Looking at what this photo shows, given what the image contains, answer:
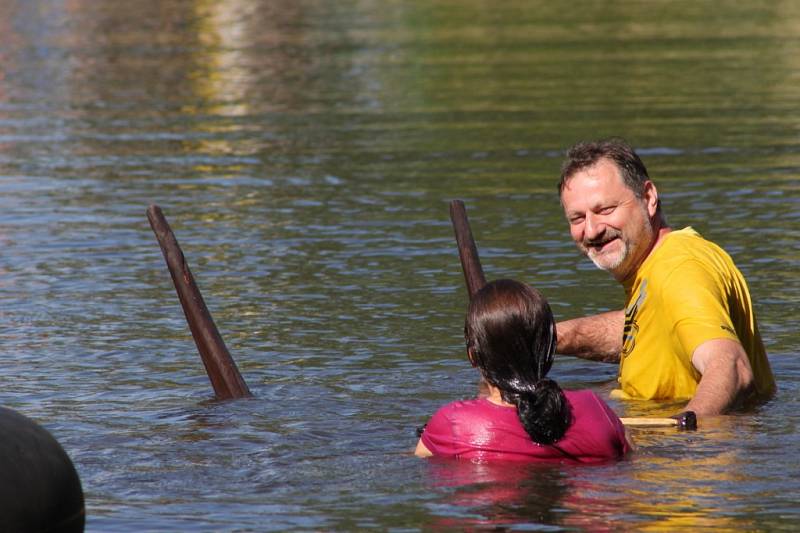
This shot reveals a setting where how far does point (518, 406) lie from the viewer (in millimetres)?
7441

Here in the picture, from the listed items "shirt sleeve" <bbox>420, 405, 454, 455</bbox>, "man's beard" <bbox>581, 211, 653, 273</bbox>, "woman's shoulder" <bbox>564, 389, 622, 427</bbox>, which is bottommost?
"shirt sleeve" <bbox>420, 405, 454, 455</bbox>

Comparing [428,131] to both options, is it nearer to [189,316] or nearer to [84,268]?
[84,268]

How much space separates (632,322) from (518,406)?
220 centimetres

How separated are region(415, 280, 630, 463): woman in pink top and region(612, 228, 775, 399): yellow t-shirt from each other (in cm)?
94

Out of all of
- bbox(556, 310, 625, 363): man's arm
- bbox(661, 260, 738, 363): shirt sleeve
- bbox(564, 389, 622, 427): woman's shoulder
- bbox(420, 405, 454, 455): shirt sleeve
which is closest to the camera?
bbox(564, 389, 622, 427): woman's shoulder

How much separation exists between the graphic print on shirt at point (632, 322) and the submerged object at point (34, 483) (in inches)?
128

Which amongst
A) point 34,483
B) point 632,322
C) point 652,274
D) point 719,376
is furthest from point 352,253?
point 34,483

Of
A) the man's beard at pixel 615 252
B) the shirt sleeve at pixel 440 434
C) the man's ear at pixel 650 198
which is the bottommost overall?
the shirt sleeve at pixel 440 434

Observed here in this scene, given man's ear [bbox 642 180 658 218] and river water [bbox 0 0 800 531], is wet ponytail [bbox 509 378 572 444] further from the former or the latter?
man's ear [bbox 642 180 658 218]

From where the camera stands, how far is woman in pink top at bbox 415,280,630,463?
23.6 ft

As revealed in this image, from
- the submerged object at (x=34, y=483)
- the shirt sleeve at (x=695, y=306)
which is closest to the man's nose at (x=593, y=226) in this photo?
the shirt sleeve at (x=695, y=306)

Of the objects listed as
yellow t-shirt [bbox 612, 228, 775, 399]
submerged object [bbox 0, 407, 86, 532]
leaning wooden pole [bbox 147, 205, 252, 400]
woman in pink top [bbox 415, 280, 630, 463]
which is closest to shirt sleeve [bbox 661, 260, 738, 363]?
yellow t-shirt [bbox 612, 228, 775, 399]

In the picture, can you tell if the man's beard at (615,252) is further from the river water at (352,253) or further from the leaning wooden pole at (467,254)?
the leaning wooden pole at (467,254)

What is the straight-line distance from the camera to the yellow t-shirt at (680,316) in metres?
8.73
